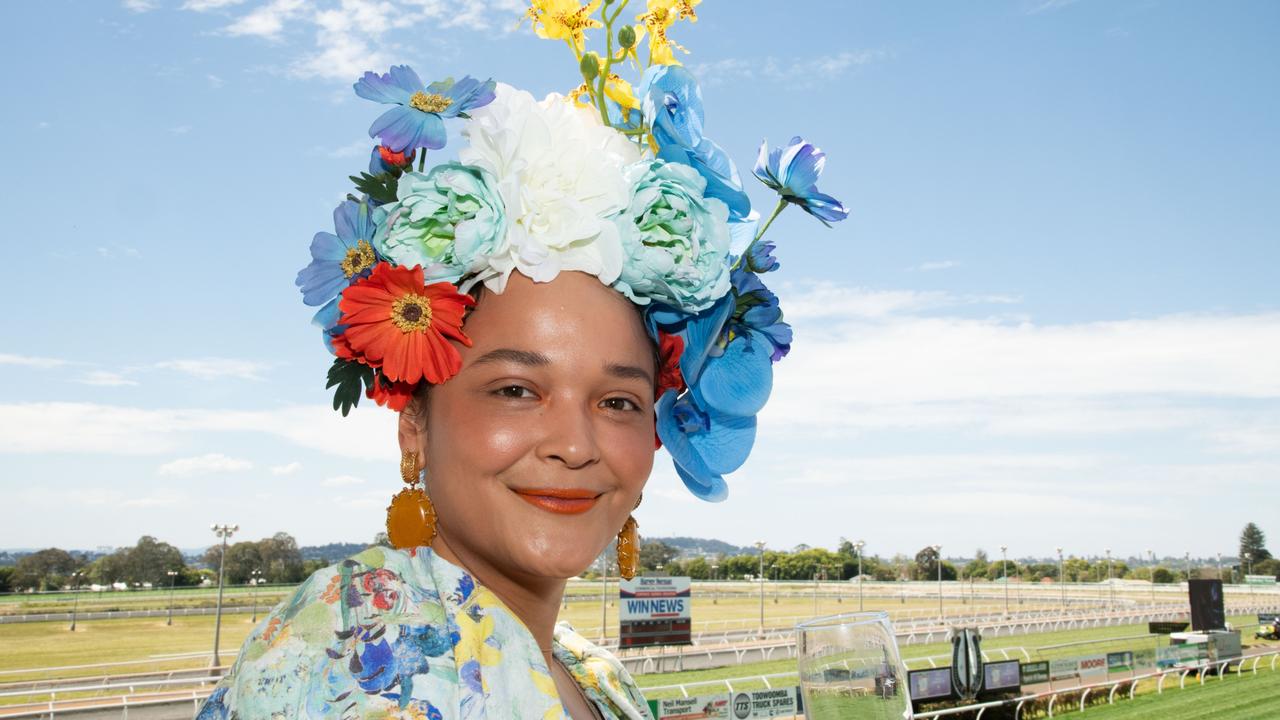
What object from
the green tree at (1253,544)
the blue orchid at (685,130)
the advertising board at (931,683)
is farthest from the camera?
the green tree at (1253,544)

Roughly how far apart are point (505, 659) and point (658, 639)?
33.0m

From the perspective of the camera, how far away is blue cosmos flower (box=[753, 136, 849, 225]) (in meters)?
2.30

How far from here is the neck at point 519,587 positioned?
206cm

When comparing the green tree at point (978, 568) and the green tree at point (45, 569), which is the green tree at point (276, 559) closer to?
the green tree at point (45, 569)

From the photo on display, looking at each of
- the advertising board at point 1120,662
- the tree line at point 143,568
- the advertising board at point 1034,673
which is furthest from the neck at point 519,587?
the tree line at point 143,568

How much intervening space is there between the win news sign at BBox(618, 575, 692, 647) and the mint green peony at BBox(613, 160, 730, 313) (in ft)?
105

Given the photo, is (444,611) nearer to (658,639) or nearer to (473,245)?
Result: (473,245)

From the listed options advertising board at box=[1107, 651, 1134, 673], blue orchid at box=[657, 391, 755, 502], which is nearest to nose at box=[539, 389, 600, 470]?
blue orchid at box=[657, 391, 755, 502]

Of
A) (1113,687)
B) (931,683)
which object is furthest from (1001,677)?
(1113,687)

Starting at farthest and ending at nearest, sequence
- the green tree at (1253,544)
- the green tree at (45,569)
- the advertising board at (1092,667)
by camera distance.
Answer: the green tree at (1253,544), the green tree at (45,569), the advertising board at (1092,667)

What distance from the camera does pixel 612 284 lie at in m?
2.14

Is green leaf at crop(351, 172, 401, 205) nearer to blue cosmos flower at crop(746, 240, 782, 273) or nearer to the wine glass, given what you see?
blue cosmos flower at crop(746, 240, 782, 273)

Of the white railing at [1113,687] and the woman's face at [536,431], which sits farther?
the white railing at [1113,687]

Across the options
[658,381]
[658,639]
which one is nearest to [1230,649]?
[658,639]
